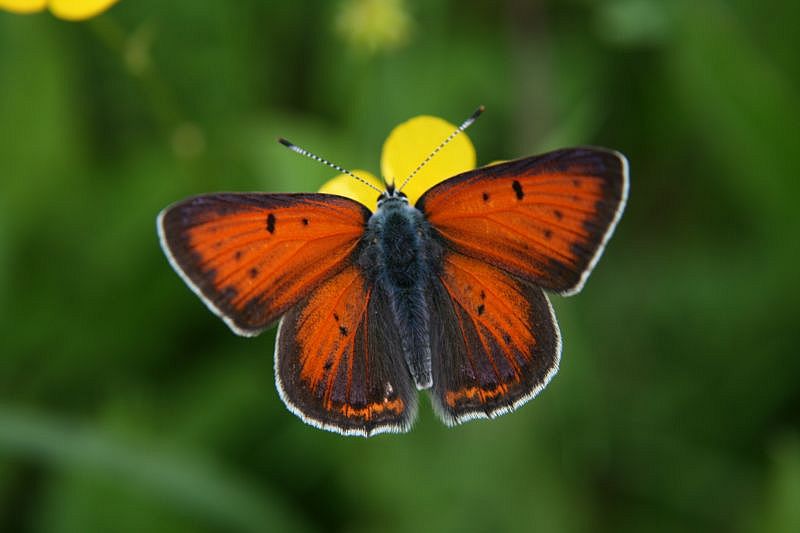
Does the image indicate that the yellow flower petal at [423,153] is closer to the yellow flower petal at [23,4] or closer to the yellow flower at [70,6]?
the yellow flower at [70,6]

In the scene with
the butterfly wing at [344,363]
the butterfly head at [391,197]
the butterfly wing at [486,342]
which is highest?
the butterfly head at [391,197]

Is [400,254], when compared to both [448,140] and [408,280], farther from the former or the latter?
[448,140]

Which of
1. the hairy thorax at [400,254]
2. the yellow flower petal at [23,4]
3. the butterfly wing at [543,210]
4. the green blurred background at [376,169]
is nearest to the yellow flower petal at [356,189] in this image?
the hairy thorax at [400,254]

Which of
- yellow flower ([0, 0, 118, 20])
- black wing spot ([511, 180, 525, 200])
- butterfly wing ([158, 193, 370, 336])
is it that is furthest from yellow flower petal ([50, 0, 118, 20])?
black wing spot ([511, 180, 525, 200])

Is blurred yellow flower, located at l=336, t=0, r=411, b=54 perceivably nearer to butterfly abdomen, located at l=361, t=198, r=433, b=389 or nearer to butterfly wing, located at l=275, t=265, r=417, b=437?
butterfly abdomen, located at l=361, t=198, r=433, b=389

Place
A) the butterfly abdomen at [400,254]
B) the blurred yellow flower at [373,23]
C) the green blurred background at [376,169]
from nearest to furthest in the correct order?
the butterfly abdomen at [400,254] < the green blurred background at [376,169] < the blurred yellow flower at [373,23]

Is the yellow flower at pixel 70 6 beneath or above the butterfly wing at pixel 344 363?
above

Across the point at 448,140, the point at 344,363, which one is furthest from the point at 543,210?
the point at 344,363
